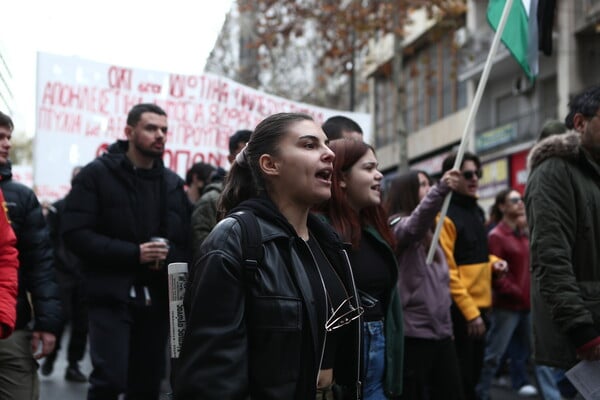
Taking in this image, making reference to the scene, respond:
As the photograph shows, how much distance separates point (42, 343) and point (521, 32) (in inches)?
141

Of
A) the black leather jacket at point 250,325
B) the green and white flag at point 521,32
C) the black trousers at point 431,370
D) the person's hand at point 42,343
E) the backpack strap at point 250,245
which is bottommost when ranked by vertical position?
the black trousers at point 431,370

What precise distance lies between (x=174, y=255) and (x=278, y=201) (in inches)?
97.4

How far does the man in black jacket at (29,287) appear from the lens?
13.9 feet

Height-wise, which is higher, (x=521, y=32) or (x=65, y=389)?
(x=521, y=32)

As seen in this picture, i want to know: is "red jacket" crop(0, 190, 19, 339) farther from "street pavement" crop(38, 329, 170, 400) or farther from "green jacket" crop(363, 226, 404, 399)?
"street pavement" crop(38, 329, 170, 400)

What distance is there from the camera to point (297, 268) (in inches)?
106

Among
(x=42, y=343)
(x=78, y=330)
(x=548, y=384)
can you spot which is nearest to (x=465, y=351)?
(x=548, y=384)

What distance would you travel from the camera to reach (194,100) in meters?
8.66

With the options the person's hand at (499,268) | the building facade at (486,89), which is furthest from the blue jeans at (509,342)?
the building facade at (486,89)

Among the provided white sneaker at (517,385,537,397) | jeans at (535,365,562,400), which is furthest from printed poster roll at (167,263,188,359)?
white sneaker at (517,385,537,397)

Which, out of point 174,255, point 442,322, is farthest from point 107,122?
point 442,322

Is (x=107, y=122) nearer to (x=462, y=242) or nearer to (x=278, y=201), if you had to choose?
(x=462, y=242)

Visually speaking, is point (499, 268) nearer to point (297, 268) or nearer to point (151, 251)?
point (151, 251)

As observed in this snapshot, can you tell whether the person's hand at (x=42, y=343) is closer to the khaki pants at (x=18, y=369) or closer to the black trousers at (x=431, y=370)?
the khaki pants at (x=18, y=369)
